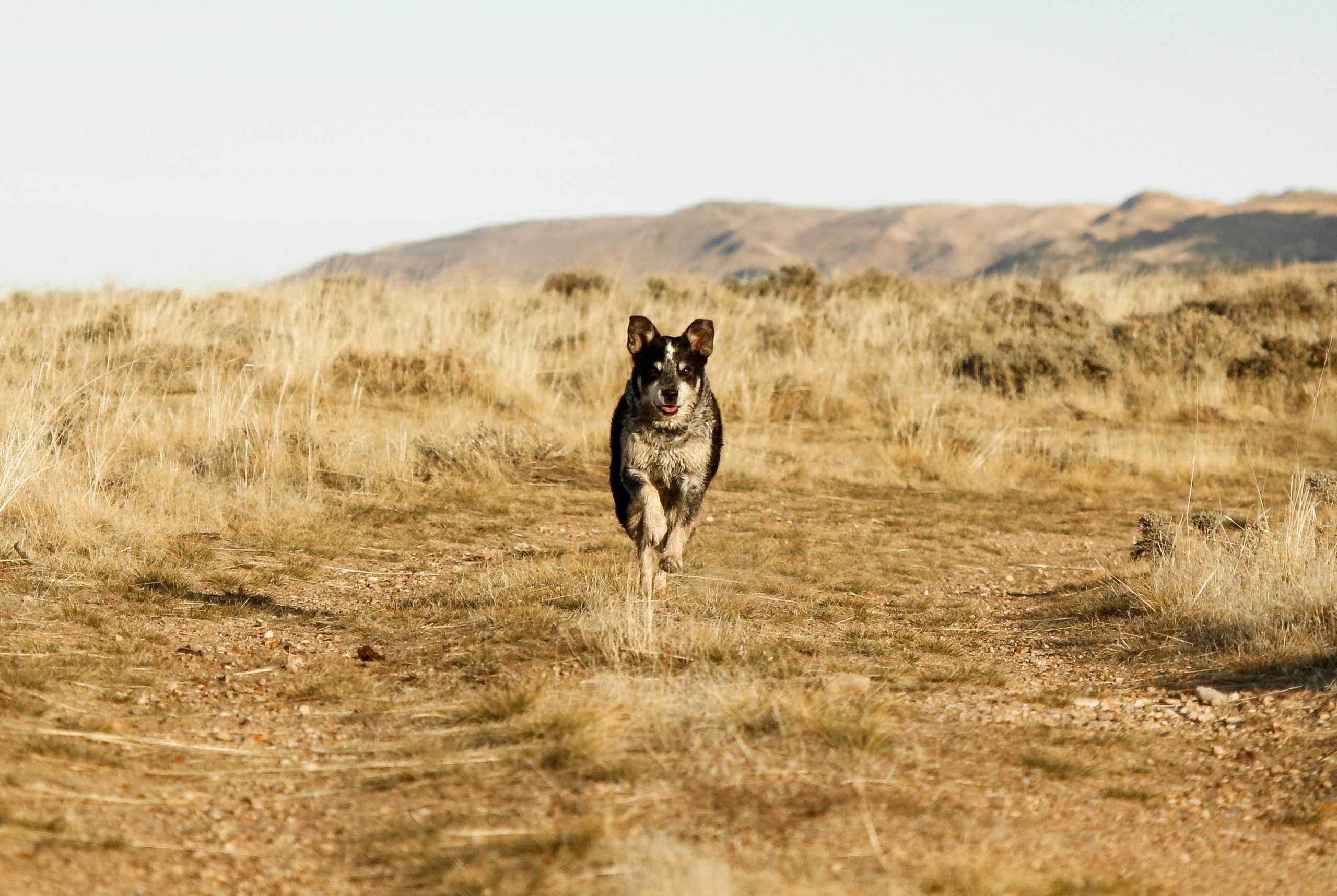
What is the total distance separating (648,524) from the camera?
712 centimetres

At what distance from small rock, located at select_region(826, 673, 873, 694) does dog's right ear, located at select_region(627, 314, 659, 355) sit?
2809 millimetres

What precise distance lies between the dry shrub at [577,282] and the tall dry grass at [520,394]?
0.80 metres

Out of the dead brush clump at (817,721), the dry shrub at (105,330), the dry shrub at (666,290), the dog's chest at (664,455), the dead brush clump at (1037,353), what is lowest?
the dead brush clump at (817,721)

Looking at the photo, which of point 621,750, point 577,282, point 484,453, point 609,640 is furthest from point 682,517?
point 577,282

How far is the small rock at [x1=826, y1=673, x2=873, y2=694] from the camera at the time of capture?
203 inches

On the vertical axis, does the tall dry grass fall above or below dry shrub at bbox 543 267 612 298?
below

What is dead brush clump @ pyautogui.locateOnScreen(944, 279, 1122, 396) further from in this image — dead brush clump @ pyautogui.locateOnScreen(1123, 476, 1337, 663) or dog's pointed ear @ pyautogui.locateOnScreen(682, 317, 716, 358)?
dog's pointed ear @ pyautogui.locateOnScreen(682, 317, 716, 358)

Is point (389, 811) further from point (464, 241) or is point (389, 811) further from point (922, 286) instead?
point (464, 241)

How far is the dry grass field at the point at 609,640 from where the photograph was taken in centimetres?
376

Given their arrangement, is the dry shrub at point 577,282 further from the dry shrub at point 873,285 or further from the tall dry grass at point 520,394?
the dry shrub at point 873,285

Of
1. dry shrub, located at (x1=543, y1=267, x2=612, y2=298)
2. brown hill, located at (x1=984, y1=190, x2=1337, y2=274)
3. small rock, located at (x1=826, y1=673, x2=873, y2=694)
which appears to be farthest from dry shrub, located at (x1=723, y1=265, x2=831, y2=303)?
brown hill, located at (x1=984, y1=190, x2=1337, y2=274)

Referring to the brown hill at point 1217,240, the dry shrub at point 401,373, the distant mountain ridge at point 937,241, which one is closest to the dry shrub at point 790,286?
the dry shrub at point 401,373

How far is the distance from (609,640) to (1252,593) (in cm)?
361

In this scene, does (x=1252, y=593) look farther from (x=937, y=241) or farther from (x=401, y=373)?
(x=937, y=241)
